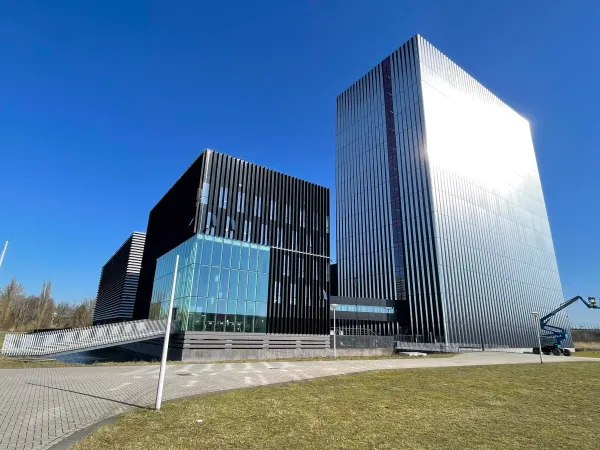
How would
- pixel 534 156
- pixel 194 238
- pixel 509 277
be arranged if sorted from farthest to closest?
pixel 534 156 → pixel 509 277 → pixel 194 238

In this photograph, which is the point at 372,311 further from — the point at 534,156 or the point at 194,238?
the point at 534,156

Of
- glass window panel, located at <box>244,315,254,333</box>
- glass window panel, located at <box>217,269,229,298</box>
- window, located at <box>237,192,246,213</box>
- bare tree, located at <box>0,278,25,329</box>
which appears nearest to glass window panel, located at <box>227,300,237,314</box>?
glass window panel, located at <box>217,269,229,298</box>

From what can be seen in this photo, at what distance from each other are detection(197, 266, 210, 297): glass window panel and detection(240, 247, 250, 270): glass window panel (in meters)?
3.85

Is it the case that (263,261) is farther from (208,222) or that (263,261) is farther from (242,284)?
(208,222)

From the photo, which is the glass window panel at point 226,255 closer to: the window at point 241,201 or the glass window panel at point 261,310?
the window at point 241,201

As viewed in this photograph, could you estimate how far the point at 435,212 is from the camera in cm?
6581

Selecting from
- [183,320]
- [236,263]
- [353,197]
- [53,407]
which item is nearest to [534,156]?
[353,197]

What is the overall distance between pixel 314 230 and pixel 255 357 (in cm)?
1741

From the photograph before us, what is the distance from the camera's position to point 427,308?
61781 millimetres

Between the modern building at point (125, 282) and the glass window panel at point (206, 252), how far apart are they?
43.8 metres

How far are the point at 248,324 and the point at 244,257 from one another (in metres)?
7.14

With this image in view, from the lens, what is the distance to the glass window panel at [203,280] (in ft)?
109

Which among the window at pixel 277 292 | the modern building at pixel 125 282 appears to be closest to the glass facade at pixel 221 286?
the window at pixel 277 292

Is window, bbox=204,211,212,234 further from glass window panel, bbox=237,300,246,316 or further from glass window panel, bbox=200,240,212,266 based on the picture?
glass window panel, bbox=237,300,246,316
